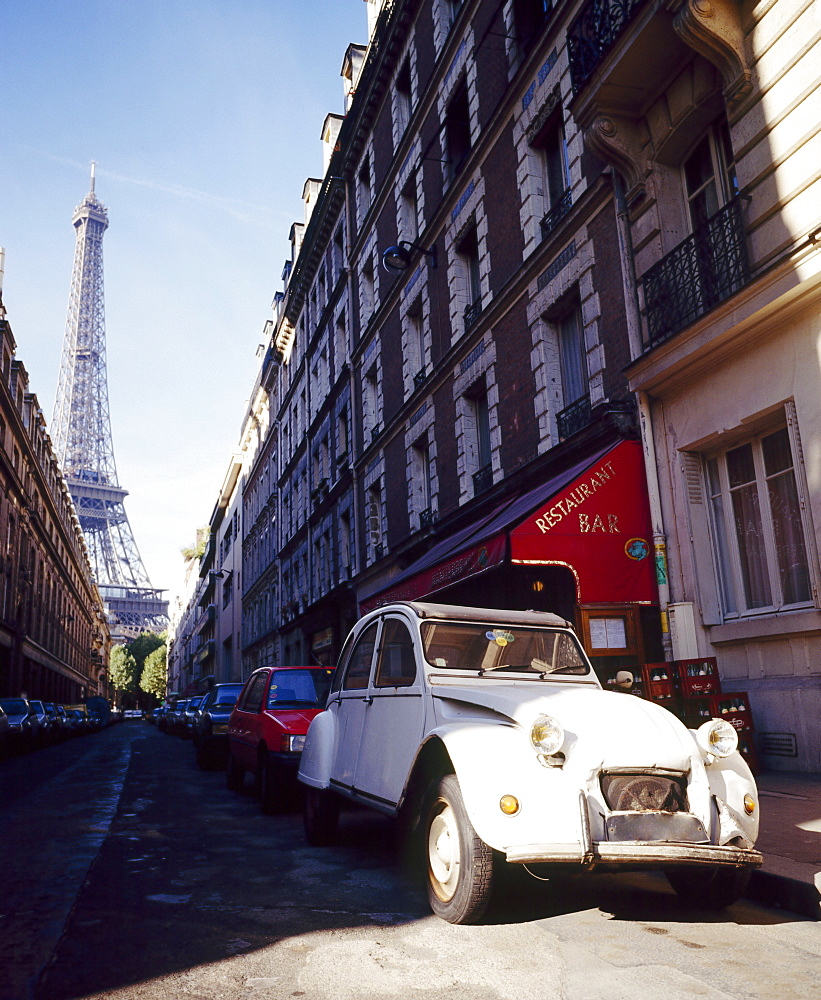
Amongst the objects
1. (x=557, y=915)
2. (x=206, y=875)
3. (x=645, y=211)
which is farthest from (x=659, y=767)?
Answer: (x=645, y=211)

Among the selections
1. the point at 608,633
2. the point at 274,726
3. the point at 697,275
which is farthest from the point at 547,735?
the point at 697,275

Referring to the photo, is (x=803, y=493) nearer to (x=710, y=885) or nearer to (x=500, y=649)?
(x=500, y=649)

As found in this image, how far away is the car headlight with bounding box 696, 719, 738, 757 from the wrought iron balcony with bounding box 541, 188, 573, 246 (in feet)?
34.5

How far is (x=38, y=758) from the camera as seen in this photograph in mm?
22547

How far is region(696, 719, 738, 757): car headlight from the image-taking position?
16.1 ft

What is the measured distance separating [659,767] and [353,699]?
3.04 m

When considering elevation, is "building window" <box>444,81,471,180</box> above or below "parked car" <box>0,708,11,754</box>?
above

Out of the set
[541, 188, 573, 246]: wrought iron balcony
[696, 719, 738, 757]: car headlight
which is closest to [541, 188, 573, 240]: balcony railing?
[541, 188, 573, 246]: wrought iron balcony

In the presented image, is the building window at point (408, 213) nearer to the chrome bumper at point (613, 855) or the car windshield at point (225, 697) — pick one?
the car windshield at point (225, 697)

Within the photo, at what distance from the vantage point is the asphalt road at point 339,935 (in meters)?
3.76

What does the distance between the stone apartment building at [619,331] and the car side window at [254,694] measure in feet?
10.3

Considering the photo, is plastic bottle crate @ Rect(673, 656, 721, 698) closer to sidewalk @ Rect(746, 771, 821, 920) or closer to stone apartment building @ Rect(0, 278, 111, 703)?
sidewalk @ Rect(746, 771, 821, 920)

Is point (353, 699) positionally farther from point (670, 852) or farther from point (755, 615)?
point (755, 615)

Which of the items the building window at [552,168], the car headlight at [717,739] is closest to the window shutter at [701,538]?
the building window at [552,168]
